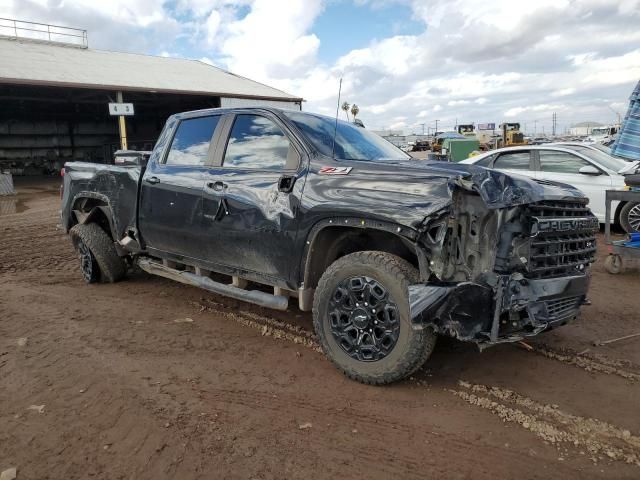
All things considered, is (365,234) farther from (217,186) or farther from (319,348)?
(217,186)

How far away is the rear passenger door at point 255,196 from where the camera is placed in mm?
3797

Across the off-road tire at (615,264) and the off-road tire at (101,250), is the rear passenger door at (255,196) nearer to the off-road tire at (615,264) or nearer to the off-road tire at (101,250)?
the off-road tire at (101,250)

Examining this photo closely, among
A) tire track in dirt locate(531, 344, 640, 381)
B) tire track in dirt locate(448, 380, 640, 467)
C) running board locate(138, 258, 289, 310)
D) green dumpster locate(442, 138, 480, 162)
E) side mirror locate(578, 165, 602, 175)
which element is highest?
green dumpster locate(442, 138, 480, 162)

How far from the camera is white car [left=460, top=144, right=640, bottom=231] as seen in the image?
27.8ft

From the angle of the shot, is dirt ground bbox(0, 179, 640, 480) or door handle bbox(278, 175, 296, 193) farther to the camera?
door handle bbox(278, 175, 296, 193)

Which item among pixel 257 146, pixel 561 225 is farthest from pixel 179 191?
pixel 561 225

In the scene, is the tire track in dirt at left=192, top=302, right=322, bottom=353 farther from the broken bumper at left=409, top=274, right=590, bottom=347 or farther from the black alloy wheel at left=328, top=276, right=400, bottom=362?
the broken bumper at left=409, top=274, right=590, bottom=347

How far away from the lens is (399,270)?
322 cm

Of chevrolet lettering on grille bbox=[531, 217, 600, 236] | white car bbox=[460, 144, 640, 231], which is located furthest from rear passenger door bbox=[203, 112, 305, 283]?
white car bbox=[460, 144, 640, 231]

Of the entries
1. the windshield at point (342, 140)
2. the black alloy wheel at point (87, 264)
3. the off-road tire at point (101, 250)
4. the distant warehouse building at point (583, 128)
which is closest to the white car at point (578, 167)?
the windshield at point (342, 140)

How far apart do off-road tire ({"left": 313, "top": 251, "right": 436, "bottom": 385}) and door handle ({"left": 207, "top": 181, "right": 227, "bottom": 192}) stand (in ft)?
4.16

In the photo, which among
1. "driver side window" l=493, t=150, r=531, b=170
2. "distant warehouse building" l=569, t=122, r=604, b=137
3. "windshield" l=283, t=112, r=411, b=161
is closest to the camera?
"windshield" l=283, t=112, r=411, b=161

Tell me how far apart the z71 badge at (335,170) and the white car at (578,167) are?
603 centimetres

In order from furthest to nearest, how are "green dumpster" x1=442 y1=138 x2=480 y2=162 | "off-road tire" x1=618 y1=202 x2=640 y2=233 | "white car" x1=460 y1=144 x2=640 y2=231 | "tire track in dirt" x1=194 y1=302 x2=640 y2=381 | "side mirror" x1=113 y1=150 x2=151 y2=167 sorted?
"green dumpster" x1=442 y1=138 x2=480 y2=162 < "white car" x1=460 y1=144 x2=640 y2=231 < "off-road tire" x1=618 y1=202 x2=640 y2=233 < "side mirror" x1=113 y1=150 x2=151 y2=167 < "tire track in dirt" x1=194 y1=302 x2=640 y2=381
